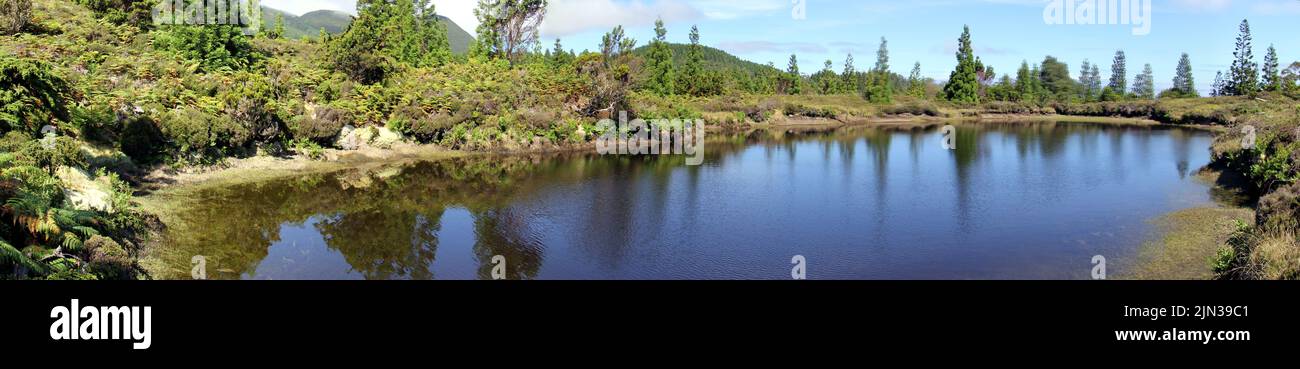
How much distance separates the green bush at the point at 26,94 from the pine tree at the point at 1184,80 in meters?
138

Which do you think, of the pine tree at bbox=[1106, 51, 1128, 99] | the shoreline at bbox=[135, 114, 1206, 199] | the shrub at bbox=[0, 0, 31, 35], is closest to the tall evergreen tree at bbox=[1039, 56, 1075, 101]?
the pine tree at bbox=[1106, 51, 1128, 99]

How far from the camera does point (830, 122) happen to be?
302ft

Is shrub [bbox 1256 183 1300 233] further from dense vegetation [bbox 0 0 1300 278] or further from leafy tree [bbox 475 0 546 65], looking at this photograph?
leafy tree [bbox 475 0 546 65]

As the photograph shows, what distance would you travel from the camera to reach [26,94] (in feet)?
75.7

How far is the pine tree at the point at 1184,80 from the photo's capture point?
4639 inches

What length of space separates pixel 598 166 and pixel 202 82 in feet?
66.5

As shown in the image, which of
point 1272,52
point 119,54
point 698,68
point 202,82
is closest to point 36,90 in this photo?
point 202,82

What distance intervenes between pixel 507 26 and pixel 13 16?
3695cm

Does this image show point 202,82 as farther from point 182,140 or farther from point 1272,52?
point 1272,52

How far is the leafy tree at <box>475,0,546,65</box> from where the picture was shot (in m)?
68.7

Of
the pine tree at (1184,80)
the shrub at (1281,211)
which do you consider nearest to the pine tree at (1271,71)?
the pine tree at (1184,80)

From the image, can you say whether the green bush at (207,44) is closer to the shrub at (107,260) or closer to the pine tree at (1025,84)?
the shrub at (107,260)

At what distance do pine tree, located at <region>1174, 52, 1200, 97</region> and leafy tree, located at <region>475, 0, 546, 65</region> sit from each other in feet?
344

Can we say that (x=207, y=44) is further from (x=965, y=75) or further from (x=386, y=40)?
(x=965, y=75)
